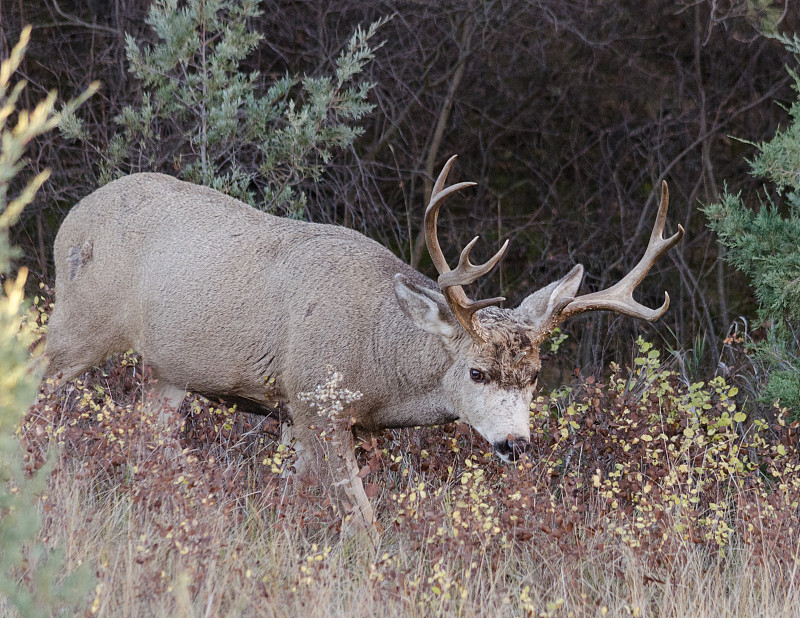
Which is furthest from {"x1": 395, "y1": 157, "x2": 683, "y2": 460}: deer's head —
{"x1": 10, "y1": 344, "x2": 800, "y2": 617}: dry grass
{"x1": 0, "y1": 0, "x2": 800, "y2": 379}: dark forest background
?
{"x1": 0, "y1": 0, "x2": 800, "y2": 379}: dark forest background

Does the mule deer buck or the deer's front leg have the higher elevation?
the mule deer buck

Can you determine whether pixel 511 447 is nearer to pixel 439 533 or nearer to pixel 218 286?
pixel 439 533

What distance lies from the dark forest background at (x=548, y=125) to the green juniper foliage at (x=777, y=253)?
285cm

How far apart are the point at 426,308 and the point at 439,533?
1.54m

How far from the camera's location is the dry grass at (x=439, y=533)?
161 inches

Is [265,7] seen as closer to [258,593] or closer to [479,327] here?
[479,327]

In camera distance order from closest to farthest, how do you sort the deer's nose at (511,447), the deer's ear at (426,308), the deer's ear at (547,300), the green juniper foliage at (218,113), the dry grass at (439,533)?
the dry grass at (439,533) < the deer's nose at (511,447) < the deer's ear at (426,308) < the deer's ear at (547,300) < the green juniper foliage at (218,113)

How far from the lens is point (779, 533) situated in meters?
4.83

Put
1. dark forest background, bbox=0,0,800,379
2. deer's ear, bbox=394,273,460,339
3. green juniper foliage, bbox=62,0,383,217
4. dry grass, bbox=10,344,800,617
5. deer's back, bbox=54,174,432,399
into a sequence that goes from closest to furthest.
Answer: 1. dry grass, bbox=10,344,800,617
2. deer's ear, bbox=394,273,460,339
3. deer's back, bbox=54,174,432,399
4. green juniper foliage, bbox=62,0,383,217
5. dark forest background, bbox=0,0,800,379

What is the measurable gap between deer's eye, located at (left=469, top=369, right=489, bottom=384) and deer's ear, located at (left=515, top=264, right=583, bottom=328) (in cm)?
41

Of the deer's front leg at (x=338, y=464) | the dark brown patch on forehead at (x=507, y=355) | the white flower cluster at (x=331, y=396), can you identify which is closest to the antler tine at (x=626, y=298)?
the dark brown patch on forehead at (x=507, y=355)

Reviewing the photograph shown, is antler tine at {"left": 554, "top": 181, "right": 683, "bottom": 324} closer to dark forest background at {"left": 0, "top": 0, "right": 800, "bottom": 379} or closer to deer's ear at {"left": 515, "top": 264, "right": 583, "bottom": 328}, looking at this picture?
deer's ear at {"left": 515, "top": 264, "right": 583, "bottom": 328}

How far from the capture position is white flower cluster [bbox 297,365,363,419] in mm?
5211

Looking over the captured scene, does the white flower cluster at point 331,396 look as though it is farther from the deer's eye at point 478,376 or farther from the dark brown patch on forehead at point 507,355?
the dark brown patch on forehead at point 507,355
